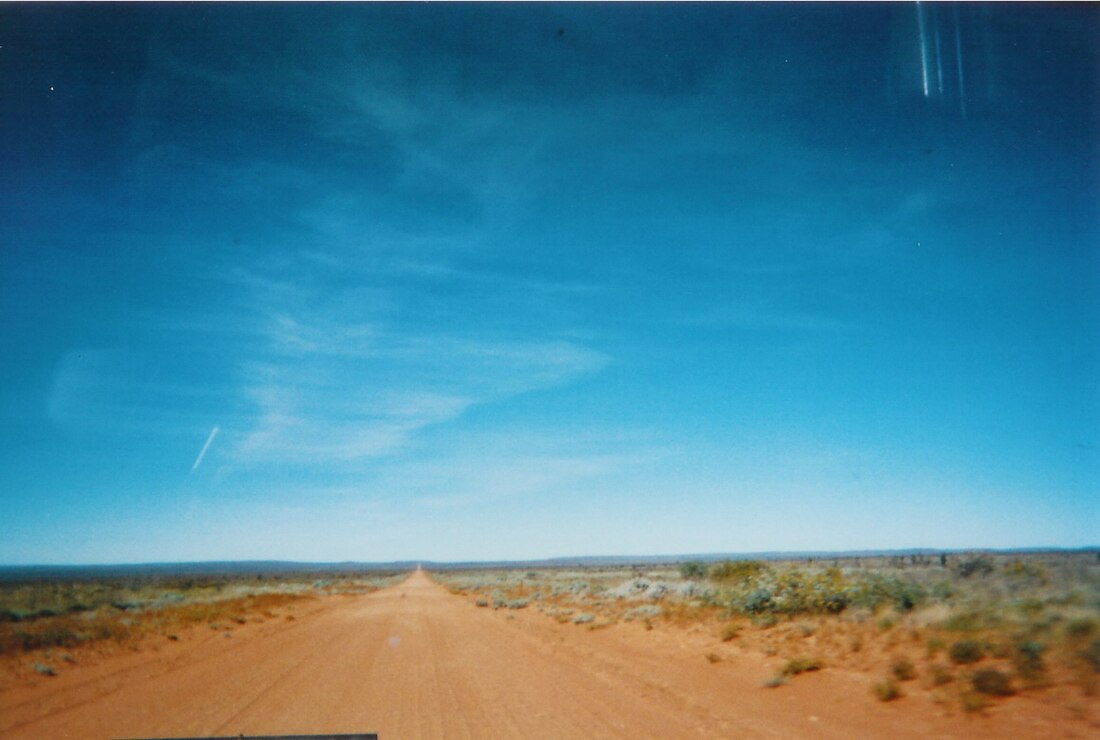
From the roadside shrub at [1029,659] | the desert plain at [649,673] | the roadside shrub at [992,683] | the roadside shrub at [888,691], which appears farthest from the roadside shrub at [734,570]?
the roadside shrub at [992,683]

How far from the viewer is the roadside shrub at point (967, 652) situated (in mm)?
10203

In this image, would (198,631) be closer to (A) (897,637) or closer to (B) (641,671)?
(B) (641,671)

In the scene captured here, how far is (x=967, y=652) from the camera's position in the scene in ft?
33.7

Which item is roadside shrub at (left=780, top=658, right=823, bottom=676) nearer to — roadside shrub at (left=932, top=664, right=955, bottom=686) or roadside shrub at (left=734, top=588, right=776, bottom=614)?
roadside shrub at (left=932, top=664, right=955, bottom=686)

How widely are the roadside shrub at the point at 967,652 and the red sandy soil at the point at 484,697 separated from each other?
1191mm

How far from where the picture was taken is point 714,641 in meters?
17.0

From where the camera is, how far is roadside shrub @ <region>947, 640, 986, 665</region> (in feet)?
33.5

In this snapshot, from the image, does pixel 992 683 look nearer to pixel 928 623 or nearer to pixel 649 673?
pixel 928 623

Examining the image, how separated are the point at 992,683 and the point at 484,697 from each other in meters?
7.85

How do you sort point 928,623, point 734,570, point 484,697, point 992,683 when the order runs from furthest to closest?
point 734,570 → point 928,623 → point 484,697 → point 992,683

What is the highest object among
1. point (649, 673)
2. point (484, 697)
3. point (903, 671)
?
point (903, 671)

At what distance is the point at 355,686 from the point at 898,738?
9.28 m

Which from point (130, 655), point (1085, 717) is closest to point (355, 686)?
point (130, 655)

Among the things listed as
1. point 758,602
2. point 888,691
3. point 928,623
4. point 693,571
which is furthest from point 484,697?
point 693,571
